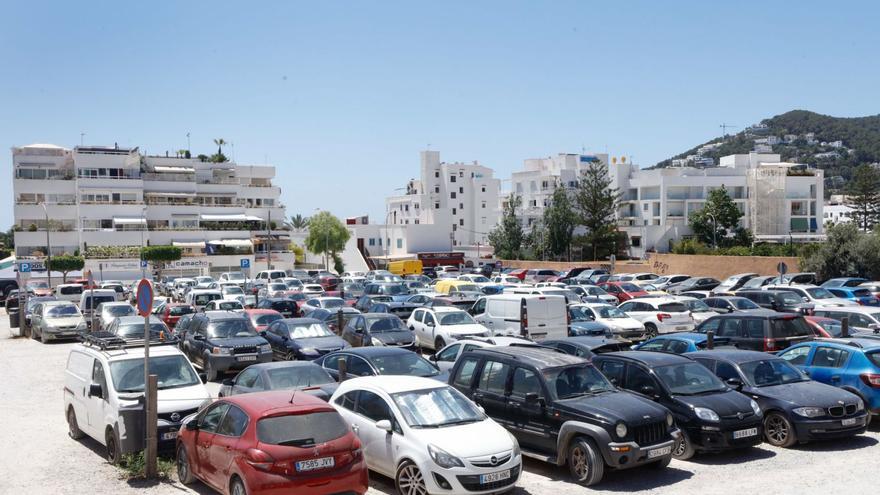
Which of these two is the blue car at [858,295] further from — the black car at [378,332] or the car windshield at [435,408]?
the car windshield at [435,408]

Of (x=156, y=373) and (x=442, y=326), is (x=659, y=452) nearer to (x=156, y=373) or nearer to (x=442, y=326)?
(x=156, y=373)

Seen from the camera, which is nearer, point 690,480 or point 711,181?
point 690,480

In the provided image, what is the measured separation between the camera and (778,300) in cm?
3034

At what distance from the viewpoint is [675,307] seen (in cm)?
2753

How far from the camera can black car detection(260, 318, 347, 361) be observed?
2000cm

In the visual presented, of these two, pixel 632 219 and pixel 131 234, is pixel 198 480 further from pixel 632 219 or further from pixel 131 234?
pixel 632 219

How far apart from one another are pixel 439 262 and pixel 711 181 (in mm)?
37978

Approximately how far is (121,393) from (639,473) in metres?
8.13

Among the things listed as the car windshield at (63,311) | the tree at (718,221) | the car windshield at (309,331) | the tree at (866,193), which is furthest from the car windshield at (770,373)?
the tree at (866,193)

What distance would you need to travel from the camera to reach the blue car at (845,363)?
1390cm

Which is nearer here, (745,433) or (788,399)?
(745,433)

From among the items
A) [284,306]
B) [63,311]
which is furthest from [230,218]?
[284,306]

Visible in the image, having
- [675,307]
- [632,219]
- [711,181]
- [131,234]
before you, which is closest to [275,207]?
[131,234]

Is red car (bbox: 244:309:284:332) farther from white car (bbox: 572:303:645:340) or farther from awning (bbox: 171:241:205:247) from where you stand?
awning (bbox: 171:241:205:247)
